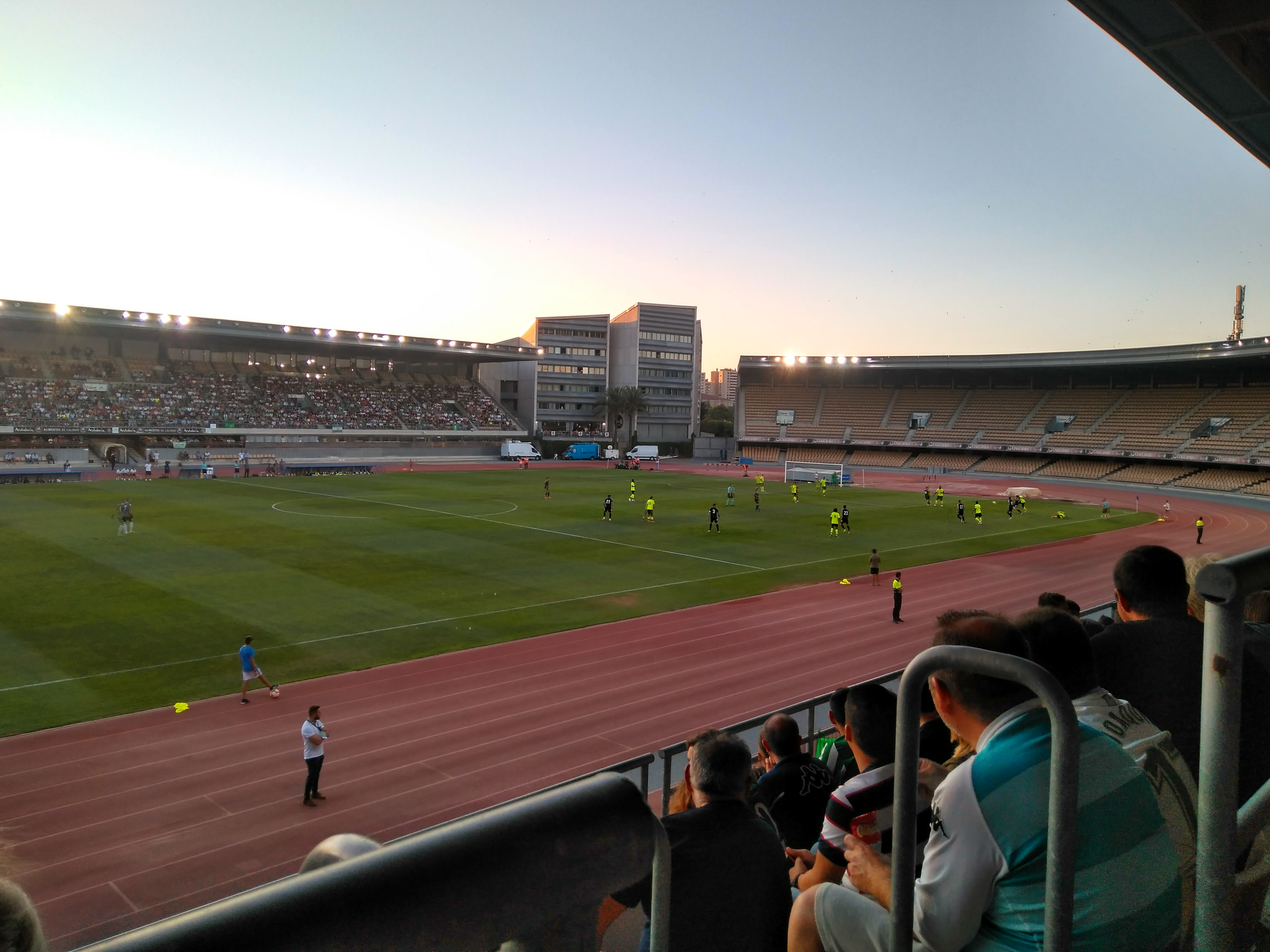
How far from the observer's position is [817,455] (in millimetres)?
91812

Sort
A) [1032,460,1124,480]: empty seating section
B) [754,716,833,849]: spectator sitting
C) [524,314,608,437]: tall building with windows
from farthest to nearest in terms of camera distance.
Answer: [524,314,608,437]: tall building with windows, [1032,460,1124,480]: empty seating section, [754,716,833,849]: spectator sitting

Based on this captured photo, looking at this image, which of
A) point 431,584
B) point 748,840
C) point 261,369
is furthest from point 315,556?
point 261,369

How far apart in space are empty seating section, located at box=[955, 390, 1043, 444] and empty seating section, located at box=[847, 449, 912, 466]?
6.13 metres

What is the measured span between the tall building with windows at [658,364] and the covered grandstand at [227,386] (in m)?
17.5

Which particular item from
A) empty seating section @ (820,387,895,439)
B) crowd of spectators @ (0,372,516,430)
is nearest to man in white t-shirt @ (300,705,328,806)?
crowd of spectators @ (0,372,516,430)

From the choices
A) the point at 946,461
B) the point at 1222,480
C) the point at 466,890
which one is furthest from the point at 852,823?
the point at 946,461

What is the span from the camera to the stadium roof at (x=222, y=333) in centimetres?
6625

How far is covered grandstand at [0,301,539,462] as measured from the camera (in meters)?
66.6

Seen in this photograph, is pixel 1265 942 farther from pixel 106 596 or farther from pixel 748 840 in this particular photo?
pixel 106 596

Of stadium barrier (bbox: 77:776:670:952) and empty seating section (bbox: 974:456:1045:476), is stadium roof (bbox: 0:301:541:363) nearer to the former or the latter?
empty seating section (bbox: 974:456:1045:476)

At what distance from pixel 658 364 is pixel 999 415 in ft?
150

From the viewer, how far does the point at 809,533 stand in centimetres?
3666

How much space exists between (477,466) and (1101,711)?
7619 centimetres

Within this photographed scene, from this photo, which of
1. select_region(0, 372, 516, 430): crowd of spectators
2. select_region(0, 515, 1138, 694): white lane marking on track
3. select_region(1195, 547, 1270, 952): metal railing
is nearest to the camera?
select_region(1195, 547, 1270, 952): metal railing
